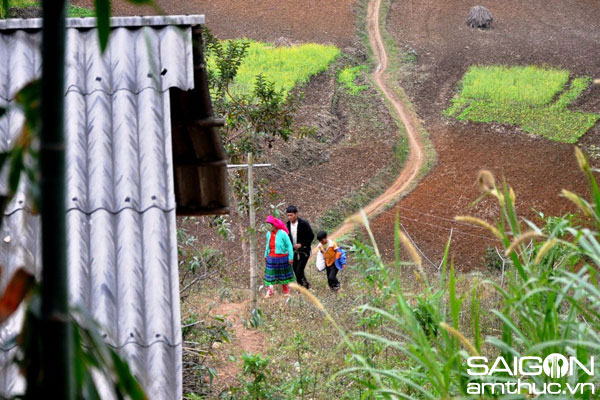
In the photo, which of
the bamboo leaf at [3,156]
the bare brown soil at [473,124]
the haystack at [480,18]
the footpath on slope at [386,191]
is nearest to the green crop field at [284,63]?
the footpath on slope at [386,191]

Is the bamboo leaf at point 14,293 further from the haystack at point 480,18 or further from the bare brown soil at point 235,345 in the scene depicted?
the haystack at point 480,18

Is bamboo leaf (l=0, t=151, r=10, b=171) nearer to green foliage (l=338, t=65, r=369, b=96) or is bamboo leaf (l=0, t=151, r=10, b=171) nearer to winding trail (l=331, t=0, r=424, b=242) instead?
winding trail (l=331, t=0, r=424, b=242)

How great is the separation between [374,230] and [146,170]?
12.0 m

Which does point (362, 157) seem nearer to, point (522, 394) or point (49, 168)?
point (522, 394)

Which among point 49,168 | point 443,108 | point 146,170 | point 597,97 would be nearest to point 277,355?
point 146,170

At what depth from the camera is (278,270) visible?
935 centimetres

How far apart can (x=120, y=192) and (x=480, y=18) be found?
26.0m

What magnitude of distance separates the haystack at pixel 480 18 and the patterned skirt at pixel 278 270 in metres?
19.7

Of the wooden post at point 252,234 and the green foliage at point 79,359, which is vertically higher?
the wooden post at point 252,234

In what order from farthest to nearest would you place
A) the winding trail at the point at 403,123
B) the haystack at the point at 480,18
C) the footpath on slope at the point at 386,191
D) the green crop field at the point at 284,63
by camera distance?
the haystack at the point at 480,18 → the green crop field at the point at 284,63 → the winding trail at the point at 403,123 → the footpath on slope at the point at 386,191

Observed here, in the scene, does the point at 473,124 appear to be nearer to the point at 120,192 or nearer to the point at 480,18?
the point at 480,18

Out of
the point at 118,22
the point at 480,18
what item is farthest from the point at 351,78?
the point at 118,22

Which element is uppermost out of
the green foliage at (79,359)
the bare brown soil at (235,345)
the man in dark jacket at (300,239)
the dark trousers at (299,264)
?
the man in dark jacket at (300,239)

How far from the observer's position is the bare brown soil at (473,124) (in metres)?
14.7
